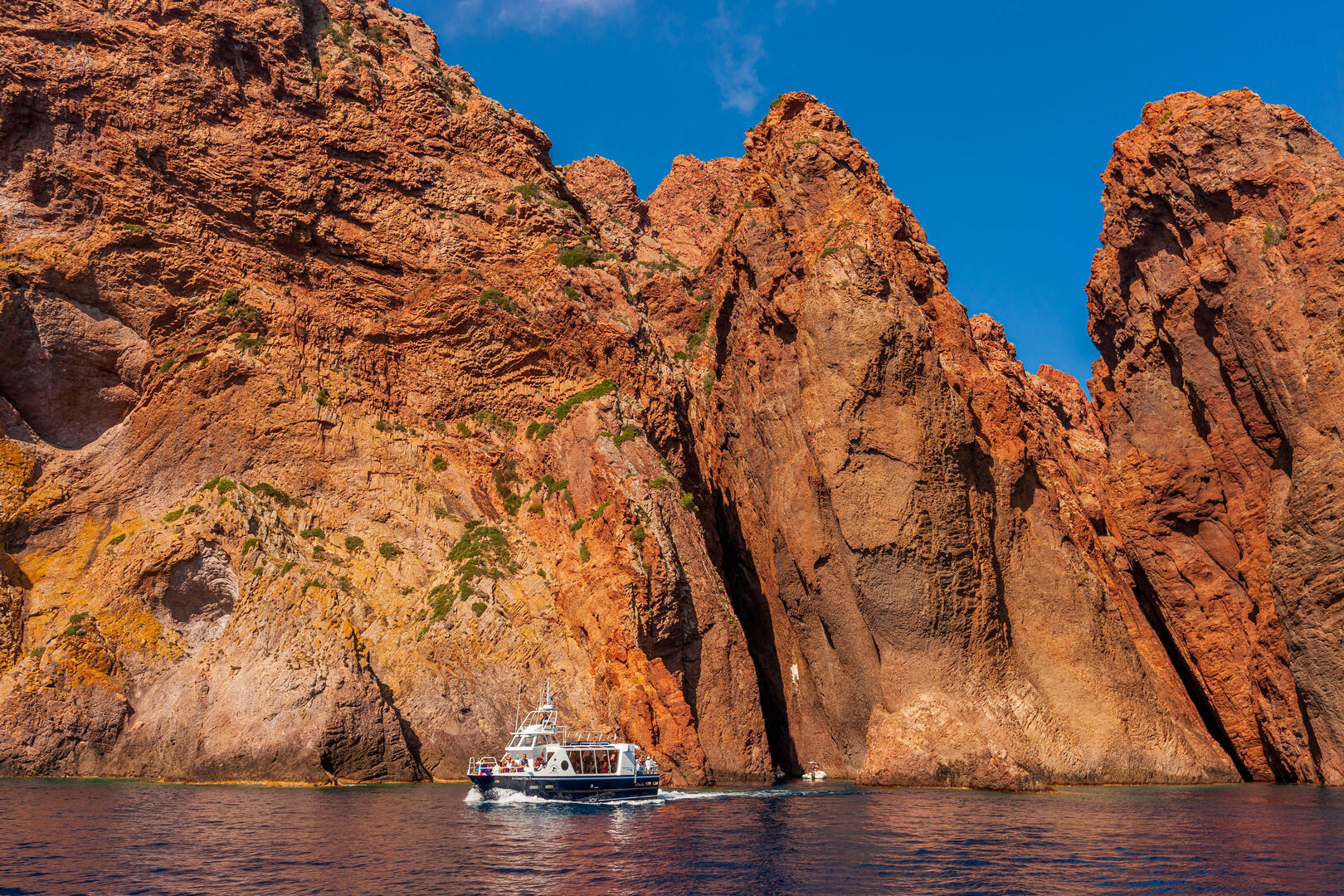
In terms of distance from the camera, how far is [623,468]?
55.0 metres

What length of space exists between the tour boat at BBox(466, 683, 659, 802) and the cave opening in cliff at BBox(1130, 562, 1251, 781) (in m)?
37.2

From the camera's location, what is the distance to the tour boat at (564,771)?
39625mm

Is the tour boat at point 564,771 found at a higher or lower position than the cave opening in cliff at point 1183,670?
lower

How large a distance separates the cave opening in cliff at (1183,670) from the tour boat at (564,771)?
37159 mm

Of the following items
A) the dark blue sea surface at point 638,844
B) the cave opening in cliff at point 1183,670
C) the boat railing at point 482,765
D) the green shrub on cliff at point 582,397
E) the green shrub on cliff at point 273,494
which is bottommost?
the dark blue sea surface at point 638,844

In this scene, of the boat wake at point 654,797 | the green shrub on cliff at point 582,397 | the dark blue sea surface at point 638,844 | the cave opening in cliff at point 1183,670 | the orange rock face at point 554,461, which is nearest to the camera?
the dark blue sea surface at point 638,844

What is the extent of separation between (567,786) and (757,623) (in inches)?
1124

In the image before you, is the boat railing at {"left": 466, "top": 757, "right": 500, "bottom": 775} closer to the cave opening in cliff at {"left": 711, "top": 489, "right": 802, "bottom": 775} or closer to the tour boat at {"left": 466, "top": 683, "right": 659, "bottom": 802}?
the tour boat at {"left": 466, "top": 683, "right": 659, "bottom": 802}

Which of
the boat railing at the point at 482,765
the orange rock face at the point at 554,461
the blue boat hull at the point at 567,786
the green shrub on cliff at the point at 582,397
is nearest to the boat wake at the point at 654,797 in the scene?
the blue boat hull at the point at 567,786

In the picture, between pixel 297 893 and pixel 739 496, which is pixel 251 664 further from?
pixel 739 496

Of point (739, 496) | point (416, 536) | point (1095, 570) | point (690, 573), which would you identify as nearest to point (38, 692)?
point (416, 536)

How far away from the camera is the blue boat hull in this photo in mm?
39375

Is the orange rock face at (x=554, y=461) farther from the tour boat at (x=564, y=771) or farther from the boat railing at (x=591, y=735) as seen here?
the tour boat at (x=564, y=771)

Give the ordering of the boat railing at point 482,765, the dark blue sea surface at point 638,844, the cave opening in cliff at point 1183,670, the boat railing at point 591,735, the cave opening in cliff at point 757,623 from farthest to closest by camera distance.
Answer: the cave opening in cliff at point 757,623
the cave opening in cliff at point 1183,670
the boat railing at point 591,735
the boat railing at point 482,765
the dark blue sea surface at point 638,844
